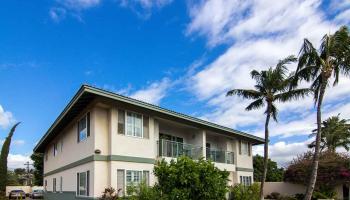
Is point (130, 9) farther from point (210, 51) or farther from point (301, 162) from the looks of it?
point (301, 162)

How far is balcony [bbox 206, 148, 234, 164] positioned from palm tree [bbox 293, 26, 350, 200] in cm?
851

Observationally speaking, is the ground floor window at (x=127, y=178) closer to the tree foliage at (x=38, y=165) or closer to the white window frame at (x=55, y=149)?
the white window frame at (x=55, y=149)

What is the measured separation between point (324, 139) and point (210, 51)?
109 feet

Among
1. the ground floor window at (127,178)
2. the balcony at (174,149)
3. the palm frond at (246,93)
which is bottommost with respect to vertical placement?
the ground floor window at (127,178)

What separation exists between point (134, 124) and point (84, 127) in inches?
116

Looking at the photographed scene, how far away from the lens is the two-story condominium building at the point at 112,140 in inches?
790

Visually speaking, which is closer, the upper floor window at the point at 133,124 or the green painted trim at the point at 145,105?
the green painted trim at the point at 145,105

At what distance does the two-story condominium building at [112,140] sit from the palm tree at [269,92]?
3468 millimetres

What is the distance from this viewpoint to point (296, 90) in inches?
1102

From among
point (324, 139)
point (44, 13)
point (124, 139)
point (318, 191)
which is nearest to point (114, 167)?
point (124, 139)

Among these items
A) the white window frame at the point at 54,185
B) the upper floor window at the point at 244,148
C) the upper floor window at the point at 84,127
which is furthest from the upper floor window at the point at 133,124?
the upper floor window at the point at 244,148

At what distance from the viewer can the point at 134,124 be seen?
21.8 m

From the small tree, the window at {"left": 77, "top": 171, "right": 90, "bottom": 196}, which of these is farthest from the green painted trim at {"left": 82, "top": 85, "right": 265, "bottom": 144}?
the small tree

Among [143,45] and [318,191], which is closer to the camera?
[143,45]
